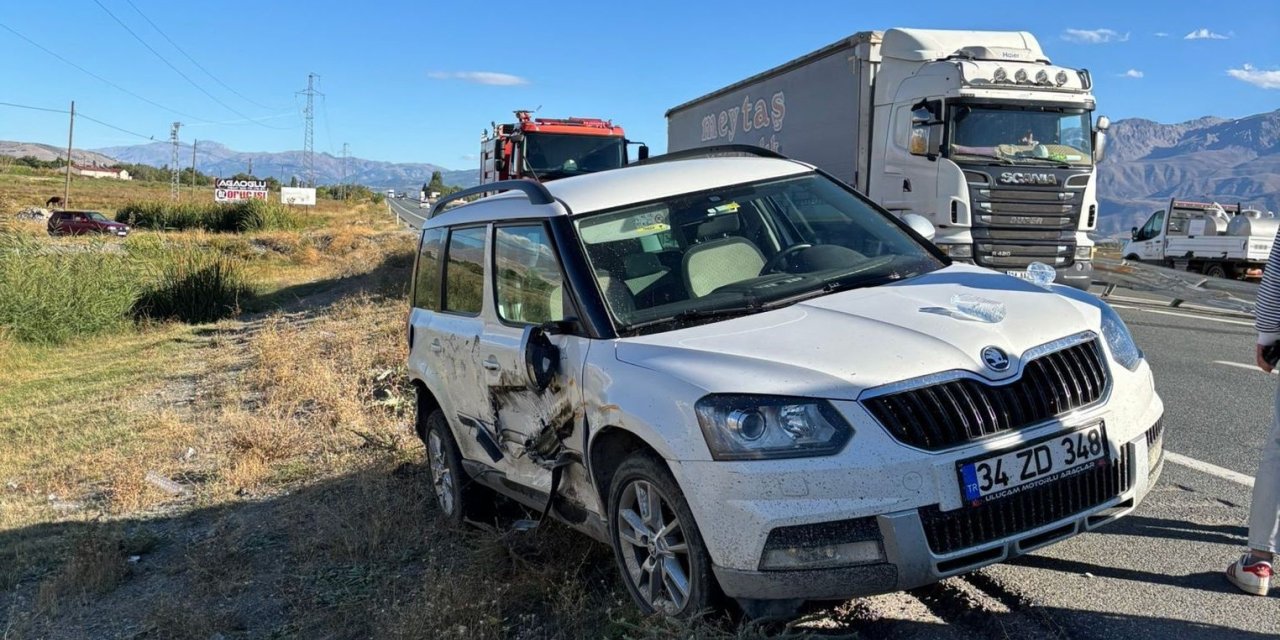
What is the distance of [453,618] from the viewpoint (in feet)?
13.1

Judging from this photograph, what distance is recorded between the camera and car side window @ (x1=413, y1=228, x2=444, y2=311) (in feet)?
18.1

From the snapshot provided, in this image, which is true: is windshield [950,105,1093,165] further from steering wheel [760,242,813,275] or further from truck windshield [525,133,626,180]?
steering wheel [760,242,813,275]

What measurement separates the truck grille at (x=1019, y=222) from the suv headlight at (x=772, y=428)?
9.61 metres

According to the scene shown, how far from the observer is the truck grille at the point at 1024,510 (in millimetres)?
2932

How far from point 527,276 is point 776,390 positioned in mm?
1760

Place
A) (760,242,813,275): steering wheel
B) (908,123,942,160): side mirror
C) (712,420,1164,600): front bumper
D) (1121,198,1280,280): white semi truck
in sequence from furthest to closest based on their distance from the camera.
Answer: (1121,198,1280,280): white semi truck
(908,123,942,160): side mirror
(760,242,813,275): steering wheel
(712,420,1164,600): front bumper

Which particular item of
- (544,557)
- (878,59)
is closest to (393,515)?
(544,557)

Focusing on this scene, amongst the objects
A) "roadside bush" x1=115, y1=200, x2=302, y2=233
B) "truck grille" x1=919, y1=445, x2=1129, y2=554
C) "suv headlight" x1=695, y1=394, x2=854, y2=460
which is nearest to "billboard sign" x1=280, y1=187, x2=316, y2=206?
"roadside bush" x1=115, y1=200, x2=302, y2=233

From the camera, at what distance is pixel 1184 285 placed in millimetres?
12031

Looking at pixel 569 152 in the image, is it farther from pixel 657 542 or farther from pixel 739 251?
pixel 657 542

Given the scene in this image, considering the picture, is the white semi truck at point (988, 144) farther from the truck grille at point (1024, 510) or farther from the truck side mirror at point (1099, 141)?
the truck grille at point (1024, 510)

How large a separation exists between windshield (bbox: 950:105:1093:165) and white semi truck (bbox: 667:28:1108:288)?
1 centimetres

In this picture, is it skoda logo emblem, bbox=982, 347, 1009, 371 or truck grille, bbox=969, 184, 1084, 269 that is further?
truck grille, bbox=969, 184, 1084, 269

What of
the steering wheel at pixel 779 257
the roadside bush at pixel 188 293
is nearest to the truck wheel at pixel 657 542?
the steering wheel at pixel 779 257
